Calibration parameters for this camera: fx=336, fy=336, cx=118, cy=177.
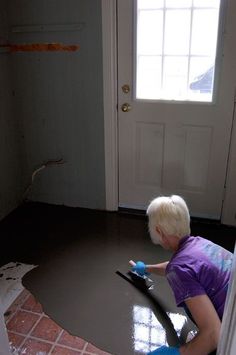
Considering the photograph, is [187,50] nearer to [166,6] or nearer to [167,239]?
[166,6]

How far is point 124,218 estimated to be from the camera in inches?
111

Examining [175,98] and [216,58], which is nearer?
[216,58]

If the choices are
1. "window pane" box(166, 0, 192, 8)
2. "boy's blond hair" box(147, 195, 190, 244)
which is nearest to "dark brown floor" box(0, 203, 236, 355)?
"boy's blond hair" box(147, 195, 190, 244)

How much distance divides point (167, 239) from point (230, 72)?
1370 millimetres

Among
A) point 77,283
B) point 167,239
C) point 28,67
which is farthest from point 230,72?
point 77,283

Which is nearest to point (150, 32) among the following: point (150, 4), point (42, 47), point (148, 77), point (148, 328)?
point (150, 4)

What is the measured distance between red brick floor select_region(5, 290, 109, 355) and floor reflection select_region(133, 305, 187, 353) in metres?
0.19

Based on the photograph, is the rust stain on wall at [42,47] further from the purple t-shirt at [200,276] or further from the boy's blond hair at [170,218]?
the purple t-shirt at [200,276]

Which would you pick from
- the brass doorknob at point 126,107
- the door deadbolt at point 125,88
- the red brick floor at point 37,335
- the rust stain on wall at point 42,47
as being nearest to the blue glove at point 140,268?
the red brick floor at point 37,335

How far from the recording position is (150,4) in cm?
229

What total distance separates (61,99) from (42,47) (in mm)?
412

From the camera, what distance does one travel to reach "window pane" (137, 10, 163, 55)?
2309mm

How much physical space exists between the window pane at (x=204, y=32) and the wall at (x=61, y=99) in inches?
26.4

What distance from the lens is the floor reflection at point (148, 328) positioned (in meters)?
1.66
